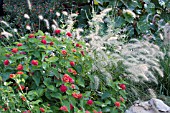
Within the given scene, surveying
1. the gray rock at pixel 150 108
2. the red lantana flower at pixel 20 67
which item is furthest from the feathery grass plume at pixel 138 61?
the red lantana flower at pixel 20 67

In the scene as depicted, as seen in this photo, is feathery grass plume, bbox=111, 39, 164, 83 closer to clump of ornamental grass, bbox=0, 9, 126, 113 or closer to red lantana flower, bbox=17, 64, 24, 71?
clump of ornamental grass, bbox=0, 9, 126, 113

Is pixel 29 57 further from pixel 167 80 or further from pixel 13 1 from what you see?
pixel 13 1

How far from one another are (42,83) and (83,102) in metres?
0.38

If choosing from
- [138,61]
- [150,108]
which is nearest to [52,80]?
[150,108]

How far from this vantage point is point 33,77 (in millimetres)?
3061

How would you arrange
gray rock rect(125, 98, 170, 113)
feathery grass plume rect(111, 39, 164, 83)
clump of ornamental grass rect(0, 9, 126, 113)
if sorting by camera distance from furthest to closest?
1. feathery grass plume rect(111, 39, 164, 83)
2. gray rock rect(125, 98, 170, 113)
3. clump of ornamental grass rect(0, 9, 126, 113)

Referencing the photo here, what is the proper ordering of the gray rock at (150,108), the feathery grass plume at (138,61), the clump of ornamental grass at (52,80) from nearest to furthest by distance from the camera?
the clump of ornamental grass at (52,80) < the gray rock at (150,108) < the feathery grass plume at (138,61)

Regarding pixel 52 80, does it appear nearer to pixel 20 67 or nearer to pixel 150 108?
pixel 20 67

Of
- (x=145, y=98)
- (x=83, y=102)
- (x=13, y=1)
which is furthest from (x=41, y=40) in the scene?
(x=13, y=1)

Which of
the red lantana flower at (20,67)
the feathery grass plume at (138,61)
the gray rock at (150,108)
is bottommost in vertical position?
the gray rock at (150,108)

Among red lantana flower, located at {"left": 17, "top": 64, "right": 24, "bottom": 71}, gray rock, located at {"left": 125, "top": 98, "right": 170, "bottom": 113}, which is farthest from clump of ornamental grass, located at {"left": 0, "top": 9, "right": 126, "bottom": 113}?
gray rock, located at {"left": 125, "top": 98, "right": 170, "bottom": 113}

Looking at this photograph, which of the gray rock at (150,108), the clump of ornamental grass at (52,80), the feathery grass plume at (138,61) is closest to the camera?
the clump of ornamental grass at (52,80)

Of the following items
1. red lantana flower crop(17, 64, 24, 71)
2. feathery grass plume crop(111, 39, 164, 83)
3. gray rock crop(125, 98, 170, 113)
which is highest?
red lantana flower crop(17, 64, 24, 71)

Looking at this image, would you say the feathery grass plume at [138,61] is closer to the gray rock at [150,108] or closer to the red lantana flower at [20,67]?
the gray rock at [150,108]
